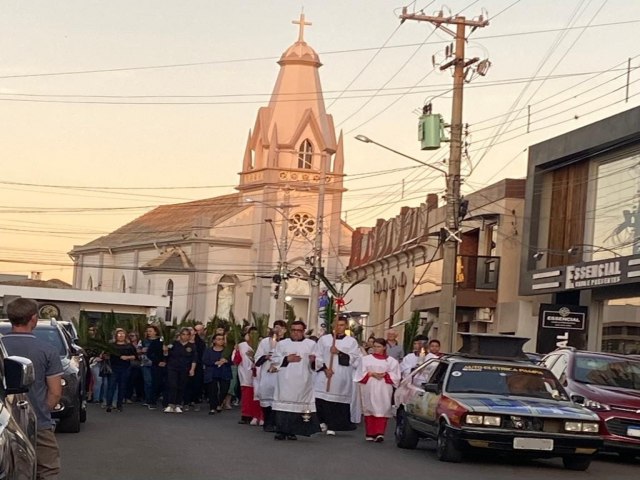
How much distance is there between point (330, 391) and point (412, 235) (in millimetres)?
36515

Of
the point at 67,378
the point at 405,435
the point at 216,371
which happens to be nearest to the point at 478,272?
the point at 216,371

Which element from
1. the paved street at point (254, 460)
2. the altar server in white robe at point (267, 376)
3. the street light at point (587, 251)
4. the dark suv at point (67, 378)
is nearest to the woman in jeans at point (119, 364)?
the altar server in white robe at point (267, 376)

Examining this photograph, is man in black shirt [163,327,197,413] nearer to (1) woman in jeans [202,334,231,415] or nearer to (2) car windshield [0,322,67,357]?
(1) woman in jeans [202,334,231,415]

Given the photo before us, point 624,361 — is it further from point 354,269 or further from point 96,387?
point 354,269

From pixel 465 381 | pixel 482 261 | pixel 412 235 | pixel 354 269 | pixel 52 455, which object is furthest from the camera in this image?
pixel 354 269

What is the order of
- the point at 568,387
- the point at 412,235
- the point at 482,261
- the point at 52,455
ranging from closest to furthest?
the point at 52,455, the point at 568,387, the point at 482,261, the point at 412,235

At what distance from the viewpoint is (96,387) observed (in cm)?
2977

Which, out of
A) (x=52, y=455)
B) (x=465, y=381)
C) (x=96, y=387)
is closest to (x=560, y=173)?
(x=96, y=387)

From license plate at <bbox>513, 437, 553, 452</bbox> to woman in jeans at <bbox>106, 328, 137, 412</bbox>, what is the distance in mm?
12322

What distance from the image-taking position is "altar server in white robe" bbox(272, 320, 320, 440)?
2027cm

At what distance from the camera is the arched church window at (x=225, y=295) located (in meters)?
110

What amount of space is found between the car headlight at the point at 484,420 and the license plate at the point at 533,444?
1.01ft

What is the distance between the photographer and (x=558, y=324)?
3238 centimetres

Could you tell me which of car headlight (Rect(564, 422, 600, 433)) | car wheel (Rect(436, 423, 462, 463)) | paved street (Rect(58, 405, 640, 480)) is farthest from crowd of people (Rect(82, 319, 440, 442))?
car headlight (Rect(564, 422, 600, 433))
